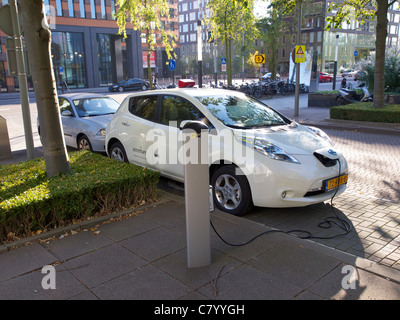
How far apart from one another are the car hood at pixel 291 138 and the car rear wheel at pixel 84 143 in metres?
4.92

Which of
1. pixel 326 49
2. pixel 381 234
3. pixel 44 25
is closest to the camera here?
pixel 381 234

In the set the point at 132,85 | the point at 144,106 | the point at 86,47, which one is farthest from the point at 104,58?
the point at 144,106

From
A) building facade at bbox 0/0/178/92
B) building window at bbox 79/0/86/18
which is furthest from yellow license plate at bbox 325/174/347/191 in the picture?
building window at bbox 79/0/86/18

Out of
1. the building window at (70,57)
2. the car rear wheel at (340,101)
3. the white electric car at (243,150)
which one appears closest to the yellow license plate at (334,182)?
the white electric car at (243,150)

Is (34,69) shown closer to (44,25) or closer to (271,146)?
(44,25)

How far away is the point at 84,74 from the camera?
5175 centimetres

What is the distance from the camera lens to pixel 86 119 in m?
8.88

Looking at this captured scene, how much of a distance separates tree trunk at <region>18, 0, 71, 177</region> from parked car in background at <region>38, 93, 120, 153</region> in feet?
10.5

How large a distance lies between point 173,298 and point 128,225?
1687 mm

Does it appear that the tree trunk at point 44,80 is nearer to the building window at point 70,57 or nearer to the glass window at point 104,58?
the building window at point 70,57

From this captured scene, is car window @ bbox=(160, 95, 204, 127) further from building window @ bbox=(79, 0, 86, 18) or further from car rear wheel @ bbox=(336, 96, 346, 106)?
building window @ bbox=(79, 0, 86, 18)

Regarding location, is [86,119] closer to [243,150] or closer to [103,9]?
[243,150]

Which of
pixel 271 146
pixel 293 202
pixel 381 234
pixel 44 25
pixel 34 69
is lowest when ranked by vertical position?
pixel 381 234
